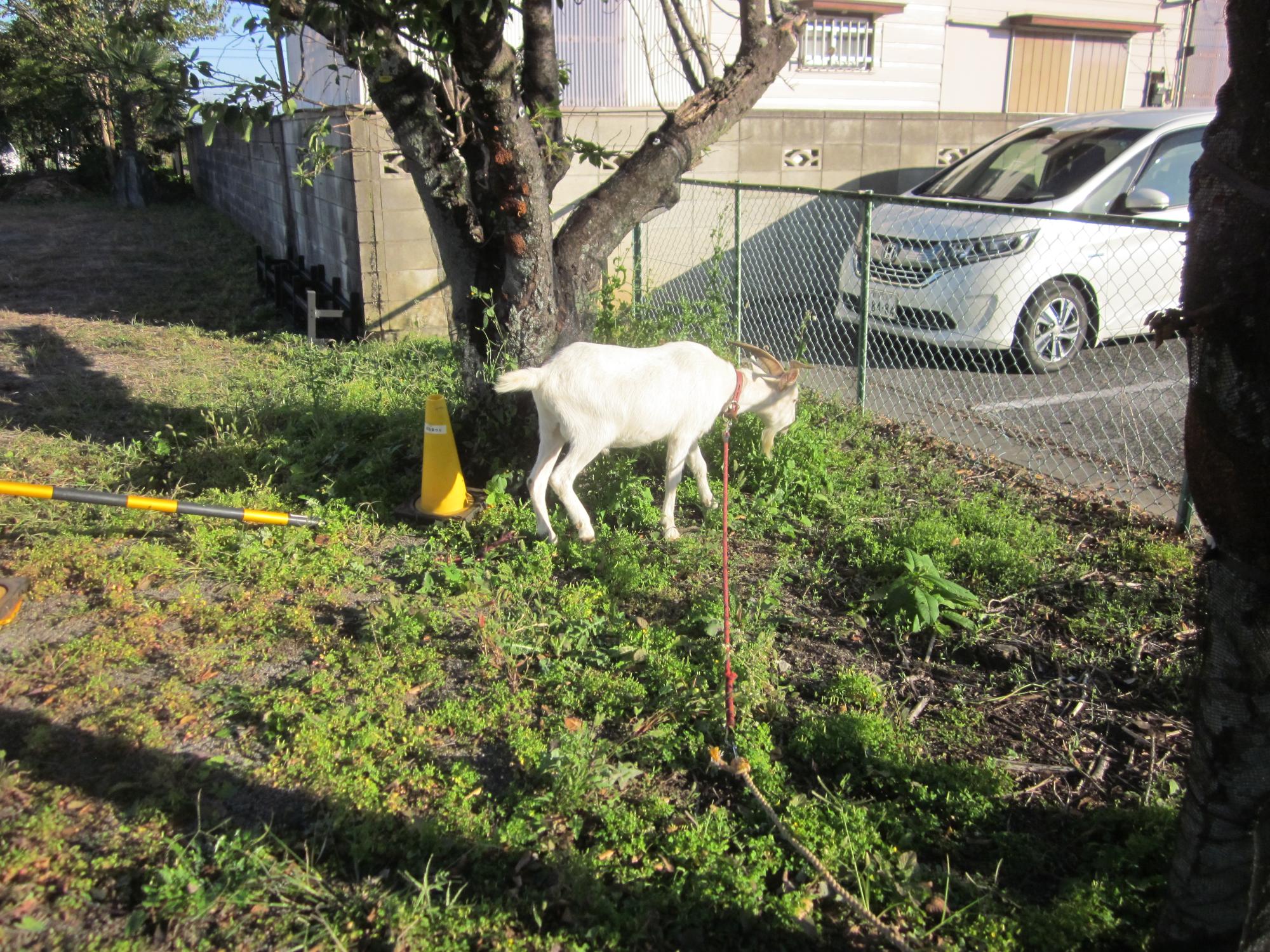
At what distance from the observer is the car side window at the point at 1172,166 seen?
7.10 metres

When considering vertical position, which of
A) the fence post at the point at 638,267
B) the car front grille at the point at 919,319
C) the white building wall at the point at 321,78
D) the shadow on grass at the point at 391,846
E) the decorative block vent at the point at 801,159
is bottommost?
the shadow on grass at the point at 391,846

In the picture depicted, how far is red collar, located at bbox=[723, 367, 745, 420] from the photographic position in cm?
452

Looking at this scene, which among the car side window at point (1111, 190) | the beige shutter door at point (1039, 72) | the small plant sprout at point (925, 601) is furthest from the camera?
the beige shutter door at point (1039, 72)

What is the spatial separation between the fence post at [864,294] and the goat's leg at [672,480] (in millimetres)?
2007

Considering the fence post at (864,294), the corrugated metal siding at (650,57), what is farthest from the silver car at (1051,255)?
the corrugated metal siding at (650,57)

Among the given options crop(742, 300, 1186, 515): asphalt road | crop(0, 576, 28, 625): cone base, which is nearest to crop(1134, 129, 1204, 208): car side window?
crop(742, 300, 1186, 515): asphalt road

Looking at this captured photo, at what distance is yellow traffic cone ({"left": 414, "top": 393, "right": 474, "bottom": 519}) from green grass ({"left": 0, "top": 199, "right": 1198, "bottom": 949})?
113 mm

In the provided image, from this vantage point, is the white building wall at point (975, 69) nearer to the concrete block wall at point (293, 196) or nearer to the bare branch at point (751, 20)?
the concrete block wall at point (293, 196)

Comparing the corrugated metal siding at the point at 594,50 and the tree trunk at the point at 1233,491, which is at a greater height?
the corrugated metal siding at the point at 594,50

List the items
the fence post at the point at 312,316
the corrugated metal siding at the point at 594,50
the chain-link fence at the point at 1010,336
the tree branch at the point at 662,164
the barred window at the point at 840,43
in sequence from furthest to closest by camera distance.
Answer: the barred window at the point at 840,43, the corrugated metal siding at the point at 594,50, the fence post at the point at 312,316, the chain-link fence at the point at 1010,336, the tree branch at the point at 662,164

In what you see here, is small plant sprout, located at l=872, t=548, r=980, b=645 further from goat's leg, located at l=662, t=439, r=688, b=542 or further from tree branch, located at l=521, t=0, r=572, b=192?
tree branch, located at l=521, t=0, r=572, b=192

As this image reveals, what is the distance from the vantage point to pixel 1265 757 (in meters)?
1.90

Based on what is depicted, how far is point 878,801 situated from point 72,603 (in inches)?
135

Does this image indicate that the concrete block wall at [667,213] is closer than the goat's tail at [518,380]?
No
